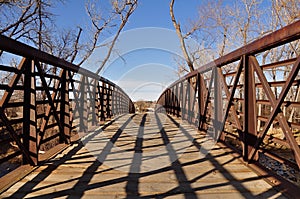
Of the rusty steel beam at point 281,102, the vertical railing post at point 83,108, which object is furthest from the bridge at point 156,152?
the vertical railing post at point 83,108

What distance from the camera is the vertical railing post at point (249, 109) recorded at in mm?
2059

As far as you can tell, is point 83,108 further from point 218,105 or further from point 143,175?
point 143,175

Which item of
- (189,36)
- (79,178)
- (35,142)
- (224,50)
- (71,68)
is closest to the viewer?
(79,178)

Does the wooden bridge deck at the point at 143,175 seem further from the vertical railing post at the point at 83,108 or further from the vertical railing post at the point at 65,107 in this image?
the vertical railing post at the point at 83,108

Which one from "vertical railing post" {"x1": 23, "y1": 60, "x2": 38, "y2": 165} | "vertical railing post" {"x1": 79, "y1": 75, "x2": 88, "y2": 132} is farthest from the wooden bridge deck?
"vertical railing post" {"x1": 79, "y1": 75, "x2": 88, "y2": 132}

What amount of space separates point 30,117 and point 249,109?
190cm

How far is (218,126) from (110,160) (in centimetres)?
148

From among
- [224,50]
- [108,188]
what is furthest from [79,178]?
[224,50]

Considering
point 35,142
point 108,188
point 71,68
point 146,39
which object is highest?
point 146,39

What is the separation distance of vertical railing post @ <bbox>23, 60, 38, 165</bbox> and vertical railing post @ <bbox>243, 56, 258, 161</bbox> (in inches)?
72.2

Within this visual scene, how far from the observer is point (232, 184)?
1687mm

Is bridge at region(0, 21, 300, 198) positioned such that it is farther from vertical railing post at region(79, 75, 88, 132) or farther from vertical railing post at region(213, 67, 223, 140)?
vertical railing post at region(79, 75, 88, 132)

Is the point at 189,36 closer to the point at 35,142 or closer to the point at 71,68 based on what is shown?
the point at 71,68

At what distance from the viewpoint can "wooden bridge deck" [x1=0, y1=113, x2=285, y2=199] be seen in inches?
61.2
